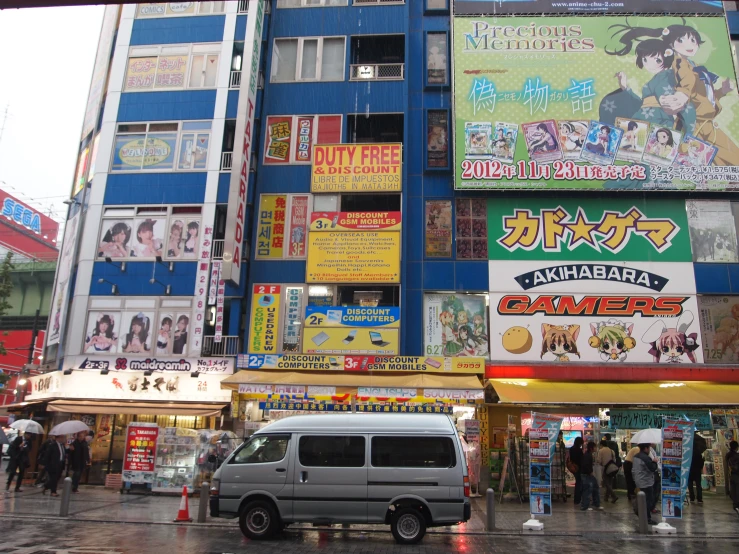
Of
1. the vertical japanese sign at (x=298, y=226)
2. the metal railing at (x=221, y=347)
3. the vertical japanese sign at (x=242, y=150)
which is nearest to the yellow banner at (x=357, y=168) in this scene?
the vertical japanese sign at (x=298, y=226)

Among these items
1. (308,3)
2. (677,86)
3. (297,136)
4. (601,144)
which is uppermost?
(308,3)

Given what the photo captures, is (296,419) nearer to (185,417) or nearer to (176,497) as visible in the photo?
(176,497)

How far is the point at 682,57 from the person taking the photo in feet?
73.7

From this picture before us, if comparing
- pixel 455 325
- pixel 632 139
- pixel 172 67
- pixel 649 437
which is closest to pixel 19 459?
pixel 455 325

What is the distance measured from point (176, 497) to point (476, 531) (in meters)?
8.99

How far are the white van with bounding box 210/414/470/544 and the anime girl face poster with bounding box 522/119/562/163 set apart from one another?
1322 cm

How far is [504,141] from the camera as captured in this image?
71.6 ft

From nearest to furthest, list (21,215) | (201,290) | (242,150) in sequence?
1. (242,150)
2. (201,290)
3. (21,215)

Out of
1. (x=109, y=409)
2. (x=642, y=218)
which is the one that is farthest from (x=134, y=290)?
(x=642, y=218)

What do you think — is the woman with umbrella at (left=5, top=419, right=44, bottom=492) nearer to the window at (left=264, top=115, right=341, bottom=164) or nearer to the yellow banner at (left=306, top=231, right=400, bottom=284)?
the yellow banner at (left=306, top=231, right=400, bottom=284)

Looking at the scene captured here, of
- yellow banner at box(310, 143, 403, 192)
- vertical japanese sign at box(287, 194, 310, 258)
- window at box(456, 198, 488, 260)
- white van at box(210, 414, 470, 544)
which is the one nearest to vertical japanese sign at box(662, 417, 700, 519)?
white van at box(210, 414, 470, 544)

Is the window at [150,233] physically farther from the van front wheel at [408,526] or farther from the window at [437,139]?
A: the van front wheel at [408,526]

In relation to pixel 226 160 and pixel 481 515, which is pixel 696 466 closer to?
pixel 481 515

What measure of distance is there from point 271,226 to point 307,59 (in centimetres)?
752
